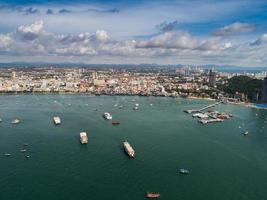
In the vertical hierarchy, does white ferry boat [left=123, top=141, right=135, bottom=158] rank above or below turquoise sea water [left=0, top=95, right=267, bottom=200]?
above

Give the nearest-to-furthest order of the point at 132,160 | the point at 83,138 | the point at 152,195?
the point at 152,195 < the point at 132,160 < the point at 83,138

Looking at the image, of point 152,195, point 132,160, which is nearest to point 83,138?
point 132,160

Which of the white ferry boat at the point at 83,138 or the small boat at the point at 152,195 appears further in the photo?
the white ferry boat at the point at 83,138

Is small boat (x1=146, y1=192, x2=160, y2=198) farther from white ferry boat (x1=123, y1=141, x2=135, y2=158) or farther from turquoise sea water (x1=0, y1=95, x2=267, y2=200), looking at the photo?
white ferry boat (x1=123, y1=141, x2=135, y2=158)

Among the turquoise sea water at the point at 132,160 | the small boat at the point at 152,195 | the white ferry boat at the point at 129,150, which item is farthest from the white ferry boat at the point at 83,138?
the small boat at the point at 152,195

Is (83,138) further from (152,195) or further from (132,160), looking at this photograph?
(152,195)

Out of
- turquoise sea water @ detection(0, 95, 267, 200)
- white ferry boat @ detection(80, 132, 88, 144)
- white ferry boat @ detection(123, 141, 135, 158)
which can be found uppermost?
white ferry boat @ detection(123, 141, 135, 158)

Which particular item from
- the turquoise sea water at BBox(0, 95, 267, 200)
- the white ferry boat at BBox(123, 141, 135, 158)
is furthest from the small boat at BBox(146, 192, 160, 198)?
the white ferry boat at BBox(123, 141, 135, 158)

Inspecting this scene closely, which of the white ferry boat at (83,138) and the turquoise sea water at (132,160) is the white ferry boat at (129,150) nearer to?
the turquoise sea water at (132,160)
